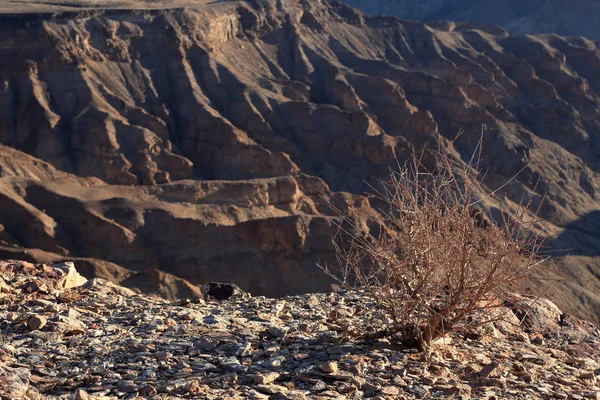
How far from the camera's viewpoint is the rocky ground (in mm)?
8023

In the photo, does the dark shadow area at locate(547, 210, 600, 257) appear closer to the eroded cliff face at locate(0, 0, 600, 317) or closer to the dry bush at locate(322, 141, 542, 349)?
the eroded cliff face at locate(0, 0, 600, 317)

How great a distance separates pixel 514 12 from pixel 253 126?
84.4 metres

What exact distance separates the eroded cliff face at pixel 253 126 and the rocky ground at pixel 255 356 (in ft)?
91.6

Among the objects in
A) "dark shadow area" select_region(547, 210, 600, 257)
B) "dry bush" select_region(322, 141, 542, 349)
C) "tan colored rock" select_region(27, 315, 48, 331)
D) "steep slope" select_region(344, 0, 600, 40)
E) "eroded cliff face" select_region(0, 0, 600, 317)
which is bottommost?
"dark shadow area" select_region(547, 210, 600, 257)

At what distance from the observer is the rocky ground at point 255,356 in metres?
8.02

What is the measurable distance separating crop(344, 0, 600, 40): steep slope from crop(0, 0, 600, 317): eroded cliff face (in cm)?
3637

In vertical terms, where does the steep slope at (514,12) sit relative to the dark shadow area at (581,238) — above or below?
above

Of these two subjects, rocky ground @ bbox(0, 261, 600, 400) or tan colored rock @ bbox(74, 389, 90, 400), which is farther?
rocky ground @ bbox(0, 261, 600, 400)

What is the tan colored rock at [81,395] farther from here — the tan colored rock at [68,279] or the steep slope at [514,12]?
the steep slope at [514,12]

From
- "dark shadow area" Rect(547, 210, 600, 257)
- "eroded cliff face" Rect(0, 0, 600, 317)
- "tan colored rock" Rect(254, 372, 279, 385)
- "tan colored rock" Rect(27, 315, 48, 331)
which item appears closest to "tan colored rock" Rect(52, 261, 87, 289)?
"tan colored rock" Rect(27, 315, 48, 331)

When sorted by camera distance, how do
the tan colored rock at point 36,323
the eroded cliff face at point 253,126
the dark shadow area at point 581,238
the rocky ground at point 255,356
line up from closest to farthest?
1. the rocky ground at point 255,356
2. the tan colored rock at point 36,323
3. the eroded cliff face at point 253,126
4. the dark shadow area at point 581,238

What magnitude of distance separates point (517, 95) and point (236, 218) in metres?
43.7

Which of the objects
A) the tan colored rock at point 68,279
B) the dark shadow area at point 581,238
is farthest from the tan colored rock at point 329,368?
the dark shadow area at point 581,238

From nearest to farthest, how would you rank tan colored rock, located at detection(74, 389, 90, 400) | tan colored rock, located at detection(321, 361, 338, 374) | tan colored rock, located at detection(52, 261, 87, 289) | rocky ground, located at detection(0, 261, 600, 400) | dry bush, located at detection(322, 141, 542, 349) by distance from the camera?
tan colored rock, located at detection(74, 389, 90, 400) → rocky ground, located at detection(0, 261, 600, 400) → tan colored rock, located at detection(321, 361, 338, 374) → dry bush, located at detection(322, 141, 542, 349) → tan colored rock, located at detection(52, 261, 87, 289)
